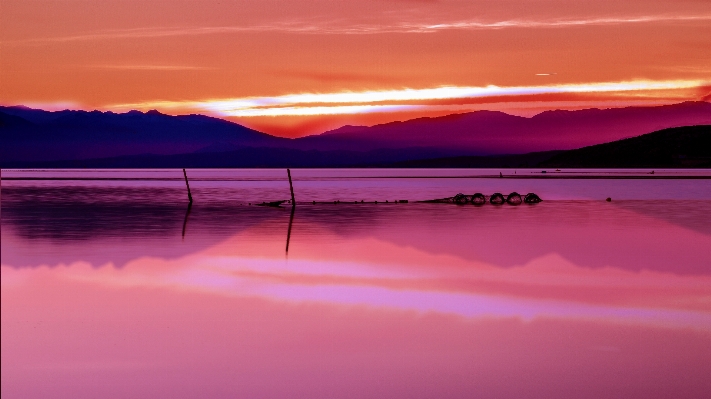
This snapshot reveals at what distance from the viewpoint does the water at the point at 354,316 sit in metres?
11.9

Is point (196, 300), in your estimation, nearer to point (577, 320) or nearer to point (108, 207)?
point (577, 320)

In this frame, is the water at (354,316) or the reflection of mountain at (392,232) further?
the reflection of mountain at (392,232)

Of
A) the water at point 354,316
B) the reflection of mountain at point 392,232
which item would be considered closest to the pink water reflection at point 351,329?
the water at point 354,316

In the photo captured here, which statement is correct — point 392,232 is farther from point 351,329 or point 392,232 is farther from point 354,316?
point 351,329

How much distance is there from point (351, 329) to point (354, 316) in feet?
4.13

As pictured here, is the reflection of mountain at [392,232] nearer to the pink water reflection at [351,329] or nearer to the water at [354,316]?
the water at [354,316]

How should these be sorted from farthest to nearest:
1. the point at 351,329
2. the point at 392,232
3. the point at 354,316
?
the point at 392,232 → the point at 354,316 → the point at 351,329

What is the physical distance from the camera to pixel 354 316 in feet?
53.9

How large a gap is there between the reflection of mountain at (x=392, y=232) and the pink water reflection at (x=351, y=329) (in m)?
1.91

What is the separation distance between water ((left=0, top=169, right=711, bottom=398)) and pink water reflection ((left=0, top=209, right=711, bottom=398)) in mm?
41

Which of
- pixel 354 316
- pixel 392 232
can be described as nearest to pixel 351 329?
pixel 354 316

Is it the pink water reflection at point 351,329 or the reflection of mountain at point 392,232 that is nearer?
the pink water reflection at point 351,329

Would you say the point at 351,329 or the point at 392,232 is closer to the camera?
the point at 351,329

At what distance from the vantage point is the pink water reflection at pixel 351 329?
11.8 m
